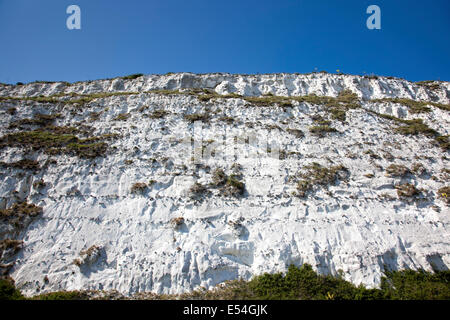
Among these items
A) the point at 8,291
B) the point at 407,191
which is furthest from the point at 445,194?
the point at 8,291

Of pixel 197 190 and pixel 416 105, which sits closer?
pixel 197 190

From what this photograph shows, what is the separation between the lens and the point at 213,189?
58.0 feet

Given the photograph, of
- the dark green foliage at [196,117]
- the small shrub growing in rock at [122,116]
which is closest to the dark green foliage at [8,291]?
the small shrub growing in rock at [122,116]

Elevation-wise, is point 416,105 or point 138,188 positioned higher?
point 416,105

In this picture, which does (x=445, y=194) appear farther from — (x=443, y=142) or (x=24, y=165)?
(x=24, y=165)

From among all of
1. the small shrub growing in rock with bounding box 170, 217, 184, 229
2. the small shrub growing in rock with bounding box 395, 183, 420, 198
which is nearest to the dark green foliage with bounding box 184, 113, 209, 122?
the small shrub growing in rock with bounding box 170, 217, 184, 229

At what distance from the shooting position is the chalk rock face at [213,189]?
45.4 ft

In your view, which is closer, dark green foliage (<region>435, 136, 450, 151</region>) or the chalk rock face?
the chalk rock face

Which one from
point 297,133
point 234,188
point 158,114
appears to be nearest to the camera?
point 234,188

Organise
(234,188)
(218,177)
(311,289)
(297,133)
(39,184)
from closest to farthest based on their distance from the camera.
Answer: (311,289)
(39,184)
(234,188)
(218,177)
(297,133)

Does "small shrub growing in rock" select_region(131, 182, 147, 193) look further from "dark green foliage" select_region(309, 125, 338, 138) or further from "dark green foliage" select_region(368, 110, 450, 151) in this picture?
"dark green foliage" select_region(368, 110, 450, 151)

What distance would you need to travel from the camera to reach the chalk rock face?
45.4 ft
